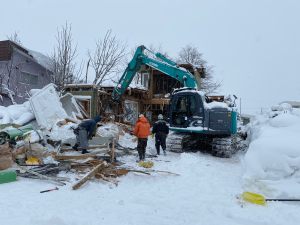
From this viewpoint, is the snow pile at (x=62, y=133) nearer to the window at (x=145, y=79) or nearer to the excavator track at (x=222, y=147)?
the excavator track at (x=222, y=147)

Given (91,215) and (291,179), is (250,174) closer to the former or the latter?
(291,179)

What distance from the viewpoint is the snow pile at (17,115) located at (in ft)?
48.5

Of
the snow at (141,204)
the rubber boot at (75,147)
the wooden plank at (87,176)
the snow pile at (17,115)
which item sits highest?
the snow pile at (17,115)

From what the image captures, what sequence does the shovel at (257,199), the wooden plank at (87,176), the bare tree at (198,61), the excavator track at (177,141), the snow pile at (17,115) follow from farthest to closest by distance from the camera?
the bare tree at (198,61)
the snow pile at (17,115)
the excavator track at (177,141)
the wooden plank at (87,176)
the shovel at (257,199)

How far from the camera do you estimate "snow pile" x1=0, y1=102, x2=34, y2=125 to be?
1478cm

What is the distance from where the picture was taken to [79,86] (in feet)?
64.8

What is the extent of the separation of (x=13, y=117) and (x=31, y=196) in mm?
9084

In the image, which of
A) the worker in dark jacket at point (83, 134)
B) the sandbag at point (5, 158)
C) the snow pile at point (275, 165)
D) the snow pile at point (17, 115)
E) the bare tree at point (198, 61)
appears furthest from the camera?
the bare tree at point (198, 61)

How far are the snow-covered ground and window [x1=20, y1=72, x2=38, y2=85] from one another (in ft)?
61.3

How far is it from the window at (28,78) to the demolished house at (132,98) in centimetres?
660

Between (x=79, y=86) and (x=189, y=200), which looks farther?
(x=79, y=86)

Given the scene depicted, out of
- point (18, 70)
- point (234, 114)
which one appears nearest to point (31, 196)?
point (234, 114)

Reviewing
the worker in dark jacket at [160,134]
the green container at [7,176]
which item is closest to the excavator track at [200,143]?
the worker in dark jacket at [160,134]

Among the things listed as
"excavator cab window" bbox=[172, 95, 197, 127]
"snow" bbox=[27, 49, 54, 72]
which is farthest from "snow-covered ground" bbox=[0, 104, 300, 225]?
"snow" bbox=[27, 49, 54, 72]
